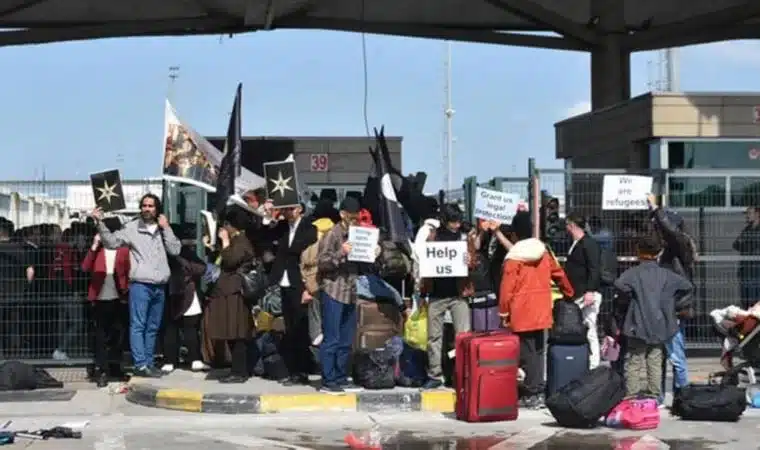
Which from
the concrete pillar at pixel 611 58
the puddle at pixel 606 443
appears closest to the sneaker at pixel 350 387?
the puddle at pixel 606 443

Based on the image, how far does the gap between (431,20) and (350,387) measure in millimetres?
20717

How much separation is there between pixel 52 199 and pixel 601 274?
6932mm

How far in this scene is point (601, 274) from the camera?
503 inches

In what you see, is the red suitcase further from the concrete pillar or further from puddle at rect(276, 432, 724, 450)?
the concrete pillar

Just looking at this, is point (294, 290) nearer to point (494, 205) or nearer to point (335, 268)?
point (335, 268)

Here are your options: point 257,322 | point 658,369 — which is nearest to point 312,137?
point 257,322

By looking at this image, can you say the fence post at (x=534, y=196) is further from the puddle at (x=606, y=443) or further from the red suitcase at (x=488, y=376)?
the puddle at (x=606, y=443)

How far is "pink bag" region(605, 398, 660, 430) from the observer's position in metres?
11.0

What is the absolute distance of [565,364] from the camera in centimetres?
Answer: 1183

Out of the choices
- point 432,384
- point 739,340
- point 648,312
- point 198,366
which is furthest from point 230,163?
point 739,340

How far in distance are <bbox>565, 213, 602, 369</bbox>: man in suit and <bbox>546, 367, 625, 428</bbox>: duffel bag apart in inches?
61.6

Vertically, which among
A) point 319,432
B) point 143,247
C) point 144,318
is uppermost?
point 143,247

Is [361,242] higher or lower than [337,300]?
higher

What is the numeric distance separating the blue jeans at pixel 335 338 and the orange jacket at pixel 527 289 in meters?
1.70
